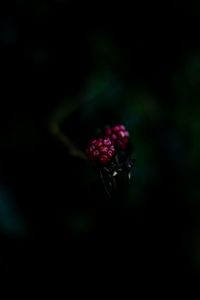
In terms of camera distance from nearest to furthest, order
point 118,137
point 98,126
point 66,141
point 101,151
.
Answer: point 101,151
point 118,137
point 66,141
point 98,126

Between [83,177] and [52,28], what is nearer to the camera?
[83,177]

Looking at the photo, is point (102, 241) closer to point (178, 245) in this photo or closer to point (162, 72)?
point (178, 245)

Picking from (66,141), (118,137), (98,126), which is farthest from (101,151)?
(98,126)

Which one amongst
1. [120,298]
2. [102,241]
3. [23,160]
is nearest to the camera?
[23,160]

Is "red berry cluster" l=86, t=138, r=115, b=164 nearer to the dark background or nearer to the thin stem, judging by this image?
the thin stem

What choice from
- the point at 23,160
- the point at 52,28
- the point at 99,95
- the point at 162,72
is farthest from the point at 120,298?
the point at 52,28

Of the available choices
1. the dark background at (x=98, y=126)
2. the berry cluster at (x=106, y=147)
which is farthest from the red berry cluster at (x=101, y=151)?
the dark background at (x=98, y=126)

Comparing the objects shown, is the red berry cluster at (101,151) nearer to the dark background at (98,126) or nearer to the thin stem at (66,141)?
the thin stem at (66,141)

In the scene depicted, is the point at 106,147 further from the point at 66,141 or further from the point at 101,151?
the point at 66,141
